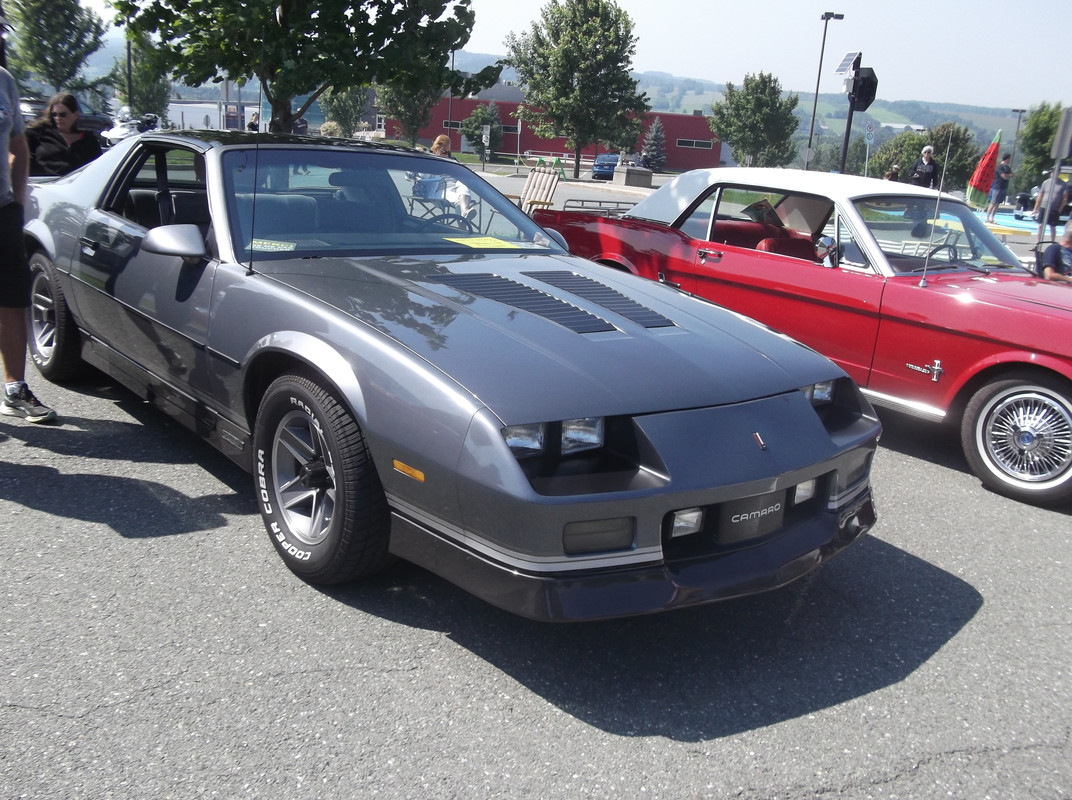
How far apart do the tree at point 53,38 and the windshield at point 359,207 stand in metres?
38.2

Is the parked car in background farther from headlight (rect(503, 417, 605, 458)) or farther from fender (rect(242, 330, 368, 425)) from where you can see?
A: headlight (rect(503, 417, 605, 458))

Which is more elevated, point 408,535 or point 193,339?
point 193,339

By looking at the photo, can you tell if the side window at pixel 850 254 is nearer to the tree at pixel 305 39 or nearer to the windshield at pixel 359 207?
the windshield at pixel 359 207

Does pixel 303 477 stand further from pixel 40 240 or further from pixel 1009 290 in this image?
pixel 1009 290

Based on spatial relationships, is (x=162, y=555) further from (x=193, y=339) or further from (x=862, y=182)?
(x=862, y=182)

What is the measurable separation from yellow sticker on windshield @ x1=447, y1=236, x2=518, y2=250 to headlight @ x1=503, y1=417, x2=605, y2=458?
166 cm

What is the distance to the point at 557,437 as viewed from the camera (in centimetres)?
257

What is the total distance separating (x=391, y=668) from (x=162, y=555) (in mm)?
1141

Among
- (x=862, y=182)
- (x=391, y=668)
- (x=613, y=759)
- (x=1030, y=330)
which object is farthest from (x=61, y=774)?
(x=862, y=182)

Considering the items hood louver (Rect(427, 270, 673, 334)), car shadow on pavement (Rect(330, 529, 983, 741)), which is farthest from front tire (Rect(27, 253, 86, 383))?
car shadow on pavement (Rect(330, 529, 983, 741))

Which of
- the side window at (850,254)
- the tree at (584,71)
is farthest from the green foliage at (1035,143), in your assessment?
the side window at (850,254)

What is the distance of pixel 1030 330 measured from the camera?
15.1 ft

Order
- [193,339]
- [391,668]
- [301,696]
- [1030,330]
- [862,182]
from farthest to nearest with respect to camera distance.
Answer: [862,182] → [1030,330] → [193,339] → [391,668] → [301,696]

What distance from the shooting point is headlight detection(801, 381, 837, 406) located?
3169mm
